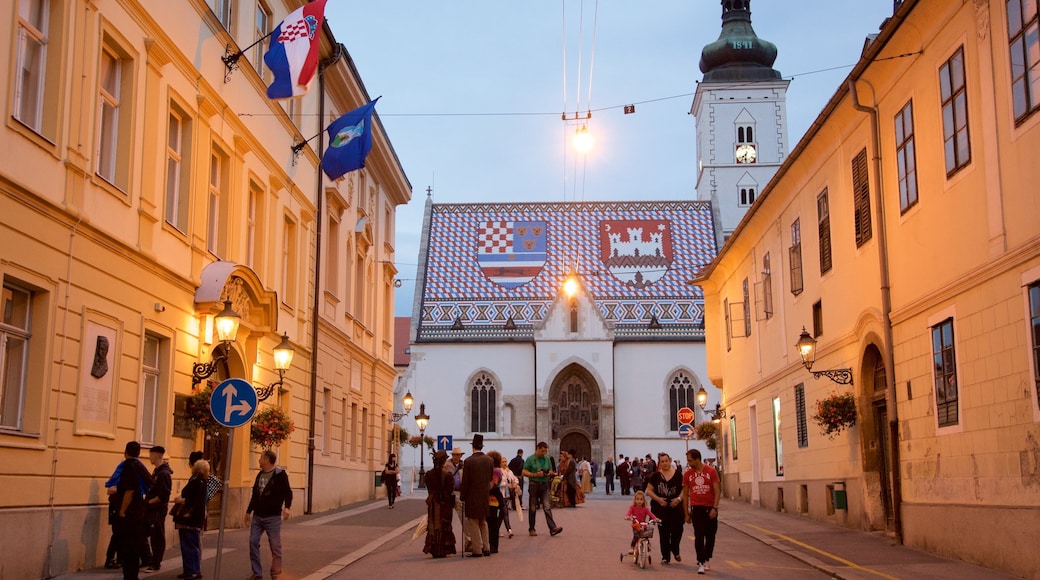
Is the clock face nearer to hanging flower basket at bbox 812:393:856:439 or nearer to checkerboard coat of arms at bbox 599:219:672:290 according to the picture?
checkerboard coat of arms at bbox 599:219:672:290

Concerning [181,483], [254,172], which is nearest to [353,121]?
[254,172]

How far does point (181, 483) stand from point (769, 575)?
9067 mm

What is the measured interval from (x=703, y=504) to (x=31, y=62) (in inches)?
387

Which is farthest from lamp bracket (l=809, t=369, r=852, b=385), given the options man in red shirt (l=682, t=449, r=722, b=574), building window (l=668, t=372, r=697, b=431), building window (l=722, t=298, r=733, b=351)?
building window (l=668, t=372, r=697, b=431)

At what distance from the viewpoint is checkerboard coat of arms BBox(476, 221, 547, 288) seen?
70.2 metres

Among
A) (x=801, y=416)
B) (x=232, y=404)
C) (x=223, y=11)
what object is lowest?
(x=232, y=404)

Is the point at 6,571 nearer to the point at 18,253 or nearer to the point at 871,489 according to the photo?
the point at 18,253

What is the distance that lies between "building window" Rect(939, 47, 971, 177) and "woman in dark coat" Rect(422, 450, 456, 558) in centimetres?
844

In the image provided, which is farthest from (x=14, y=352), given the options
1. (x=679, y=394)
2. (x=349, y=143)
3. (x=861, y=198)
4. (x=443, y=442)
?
(x=679, y=394)

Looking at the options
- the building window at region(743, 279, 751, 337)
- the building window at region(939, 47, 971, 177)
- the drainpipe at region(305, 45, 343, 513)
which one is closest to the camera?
the building window at region(939, 47, 971, 177)

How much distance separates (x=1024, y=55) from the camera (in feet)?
42.9

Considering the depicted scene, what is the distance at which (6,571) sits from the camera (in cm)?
1164

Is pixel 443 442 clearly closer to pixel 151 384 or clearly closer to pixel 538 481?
pixel 538 481

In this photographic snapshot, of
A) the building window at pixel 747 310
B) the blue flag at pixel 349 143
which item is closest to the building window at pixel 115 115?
the blue flag at pixel 349 143
